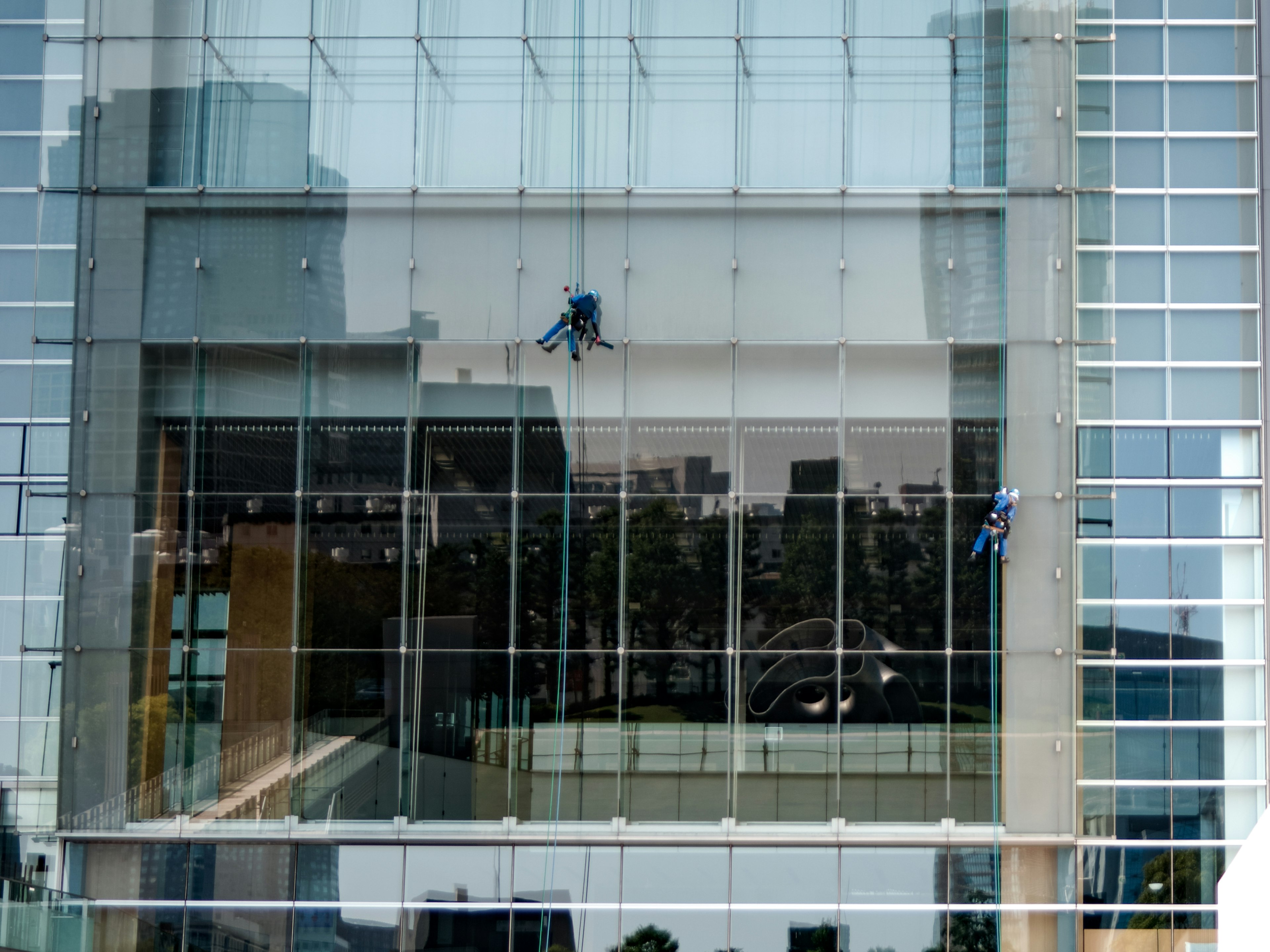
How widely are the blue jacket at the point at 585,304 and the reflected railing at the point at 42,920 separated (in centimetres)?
841

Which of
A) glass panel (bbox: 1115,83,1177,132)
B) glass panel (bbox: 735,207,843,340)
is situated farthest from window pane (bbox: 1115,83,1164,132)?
glass panel (bbox: 735,207,843,340)

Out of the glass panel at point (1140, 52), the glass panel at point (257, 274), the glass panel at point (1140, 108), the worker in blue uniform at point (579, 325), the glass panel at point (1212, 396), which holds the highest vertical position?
the glass panel at point (1140, 52)

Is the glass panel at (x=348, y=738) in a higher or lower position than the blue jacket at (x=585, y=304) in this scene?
lower

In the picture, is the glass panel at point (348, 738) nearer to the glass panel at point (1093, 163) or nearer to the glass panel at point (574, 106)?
the glass panel at point (574, 106)

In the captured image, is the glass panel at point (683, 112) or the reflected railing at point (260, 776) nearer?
the reflected railing at point (260, 776)

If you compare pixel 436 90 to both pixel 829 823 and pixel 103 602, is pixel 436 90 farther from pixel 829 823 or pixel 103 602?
pixel 829 823

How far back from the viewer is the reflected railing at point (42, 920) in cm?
1074

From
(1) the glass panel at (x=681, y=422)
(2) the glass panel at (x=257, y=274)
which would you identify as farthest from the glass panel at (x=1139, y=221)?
(2) the glass panel at (x=257, y=274)

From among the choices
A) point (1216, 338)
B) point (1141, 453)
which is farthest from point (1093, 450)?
point (1216, 338)

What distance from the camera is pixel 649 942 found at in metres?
11.8

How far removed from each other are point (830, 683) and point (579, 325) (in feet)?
16.3

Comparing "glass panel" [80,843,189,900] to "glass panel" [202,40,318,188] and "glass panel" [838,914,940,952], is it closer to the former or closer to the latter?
"glass panel" [202,40,318,188]

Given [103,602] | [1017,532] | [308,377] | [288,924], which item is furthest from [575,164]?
[288,924]

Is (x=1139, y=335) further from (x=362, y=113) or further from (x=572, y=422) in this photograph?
(x=362, y=113)
